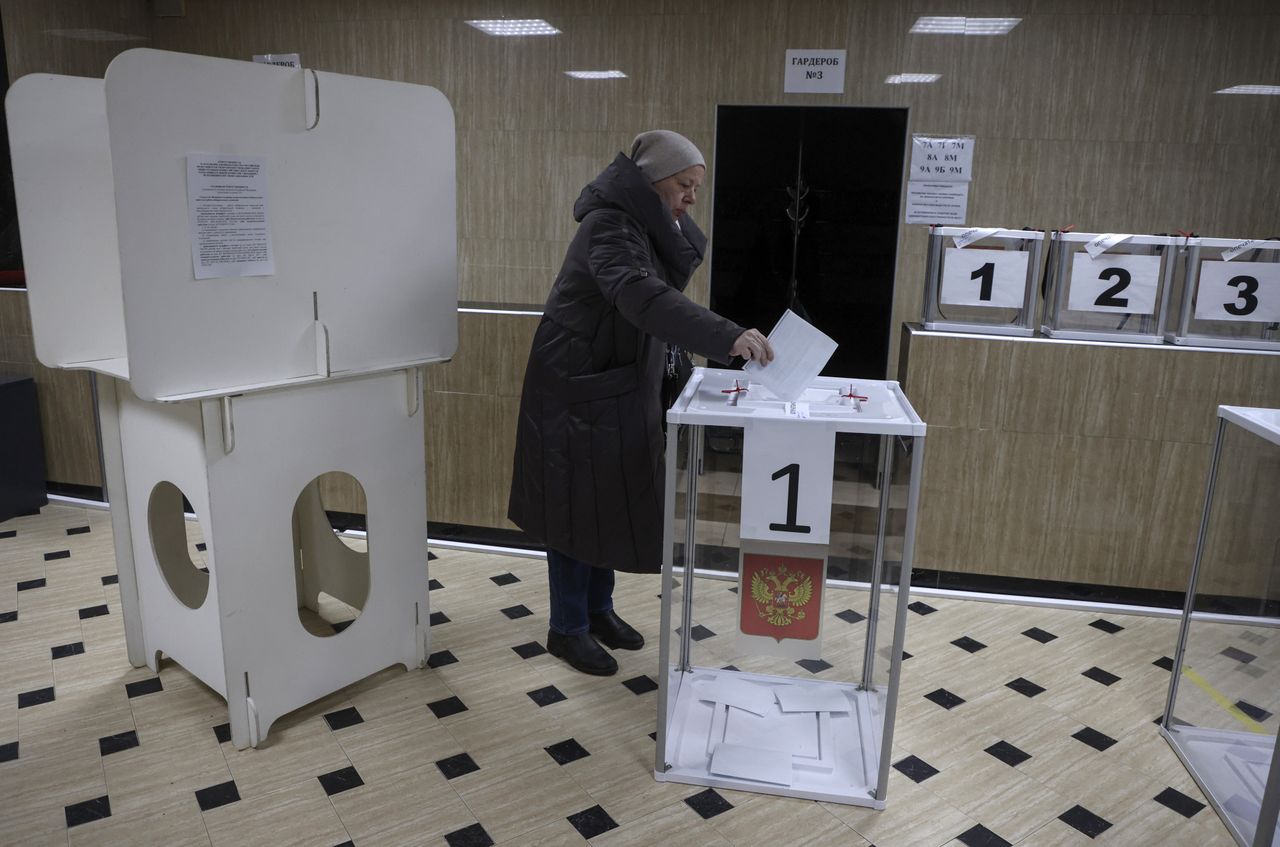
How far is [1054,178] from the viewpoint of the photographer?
4422 millimetres

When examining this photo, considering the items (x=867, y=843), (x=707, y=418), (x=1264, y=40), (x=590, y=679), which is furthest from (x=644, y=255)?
(x=1264, y=40)

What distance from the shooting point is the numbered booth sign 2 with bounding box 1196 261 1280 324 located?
3043 millimetres

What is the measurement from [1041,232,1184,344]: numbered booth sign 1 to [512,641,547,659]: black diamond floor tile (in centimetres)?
207

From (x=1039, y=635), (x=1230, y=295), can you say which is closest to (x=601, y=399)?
(x=1039, y=635)

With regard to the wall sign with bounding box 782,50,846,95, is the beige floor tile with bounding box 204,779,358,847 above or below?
below

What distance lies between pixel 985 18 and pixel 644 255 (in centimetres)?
289

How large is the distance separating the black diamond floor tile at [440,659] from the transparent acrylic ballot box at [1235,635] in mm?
2081

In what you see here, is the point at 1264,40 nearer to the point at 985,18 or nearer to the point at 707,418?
the point at 985,18

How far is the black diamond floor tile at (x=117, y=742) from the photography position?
7.82ft

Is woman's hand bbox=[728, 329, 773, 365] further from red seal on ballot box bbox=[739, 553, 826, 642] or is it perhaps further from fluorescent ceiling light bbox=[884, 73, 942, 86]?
fluorescent ceiling light bbox=[884, 73, 942, 86]

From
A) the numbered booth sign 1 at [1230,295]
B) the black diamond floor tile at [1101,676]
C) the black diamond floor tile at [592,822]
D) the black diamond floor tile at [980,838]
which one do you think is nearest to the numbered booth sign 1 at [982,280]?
the numbered booth sign 1 at [1230,295]

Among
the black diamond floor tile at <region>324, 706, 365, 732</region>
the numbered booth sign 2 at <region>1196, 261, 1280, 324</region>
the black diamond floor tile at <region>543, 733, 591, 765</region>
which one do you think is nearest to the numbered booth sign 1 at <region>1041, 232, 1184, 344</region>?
the numbered booth sign 2 at <region>1196, 261, 1280, 324</region>

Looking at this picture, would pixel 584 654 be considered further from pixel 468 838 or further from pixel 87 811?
pixel 87 811

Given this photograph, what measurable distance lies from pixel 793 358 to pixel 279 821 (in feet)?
5.23
